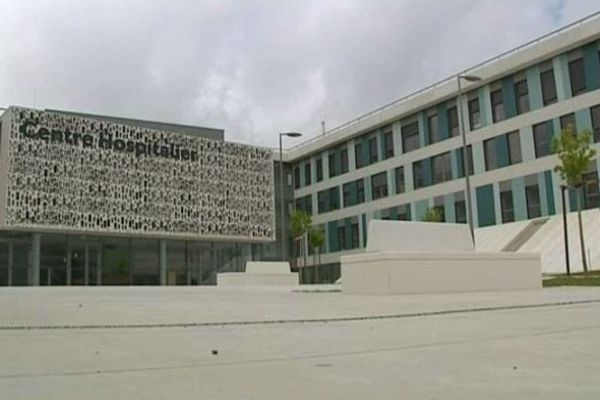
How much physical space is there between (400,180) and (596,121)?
19.5 m

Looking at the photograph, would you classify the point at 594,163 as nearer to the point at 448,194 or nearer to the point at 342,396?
the point at 448,194

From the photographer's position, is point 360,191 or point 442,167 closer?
point 442,167

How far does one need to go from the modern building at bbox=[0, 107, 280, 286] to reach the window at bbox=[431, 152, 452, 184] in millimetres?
14868

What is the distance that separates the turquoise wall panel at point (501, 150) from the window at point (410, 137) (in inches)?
354

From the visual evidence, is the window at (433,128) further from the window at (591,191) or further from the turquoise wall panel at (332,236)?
the turquoise wall panel at (332,236)

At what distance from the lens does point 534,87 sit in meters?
43.2

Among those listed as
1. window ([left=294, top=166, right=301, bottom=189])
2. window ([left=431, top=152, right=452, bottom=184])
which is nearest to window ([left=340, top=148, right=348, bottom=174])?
window ([left=294, top=166, right=301, bottom=189])

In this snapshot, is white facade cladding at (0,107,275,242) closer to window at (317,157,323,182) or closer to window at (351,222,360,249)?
window at (351,222,360,249)

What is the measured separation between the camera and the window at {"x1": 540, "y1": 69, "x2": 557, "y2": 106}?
4200 centimetres

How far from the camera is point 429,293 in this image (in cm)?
1914

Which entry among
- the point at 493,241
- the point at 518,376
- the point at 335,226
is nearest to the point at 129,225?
the point at 335,226

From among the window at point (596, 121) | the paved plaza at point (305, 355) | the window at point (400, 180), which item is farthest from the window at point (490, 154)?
the paved plaza at point (305, 355)

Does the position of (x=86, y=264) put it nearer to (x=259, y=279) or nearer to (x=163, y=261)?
(x=163, y=261)

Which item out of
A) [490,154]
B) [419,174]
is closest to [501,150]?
[490,154]
